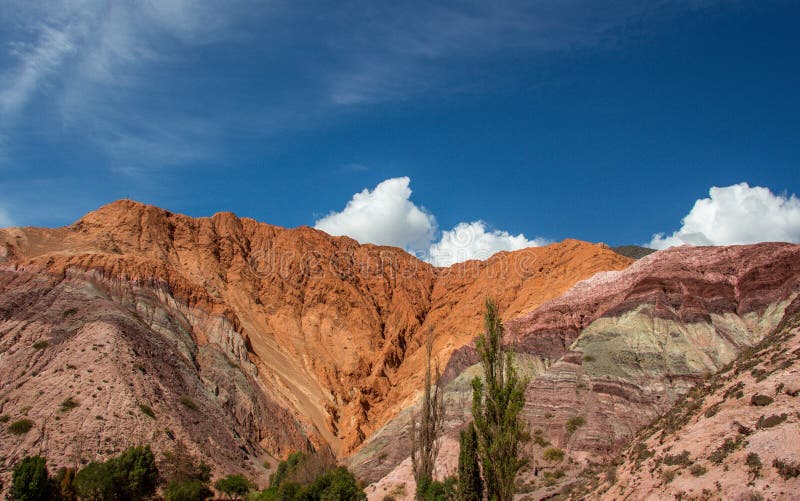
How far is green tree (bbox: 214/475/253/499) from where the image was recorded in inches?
2012

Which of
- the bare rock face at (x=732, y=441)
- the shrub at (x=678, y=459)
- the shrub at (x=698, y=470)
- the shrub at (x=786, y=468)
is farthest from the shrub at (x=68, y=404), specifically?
the shrub at (x=786, y=468)

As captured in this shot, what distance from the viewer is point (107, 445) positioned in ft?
163

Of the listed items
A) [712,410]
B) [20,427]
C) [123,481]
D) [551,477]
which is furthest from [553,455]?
[20,427]

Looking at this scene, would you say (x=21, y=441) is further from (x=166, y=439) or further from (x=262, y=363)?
(x=262, y=363)

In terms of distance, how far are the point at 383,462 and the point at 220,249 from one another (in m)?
56.9

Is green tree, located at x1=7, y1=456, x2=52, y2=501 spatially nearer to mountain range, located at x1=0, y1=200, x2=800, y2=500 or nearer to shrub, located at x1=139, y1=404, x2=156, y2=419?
mountain range, located at x1=0, y1=200, x2=800, y2=500

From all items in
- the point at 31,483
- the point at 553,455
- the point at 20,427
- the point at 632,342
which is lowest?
the point at 553,455

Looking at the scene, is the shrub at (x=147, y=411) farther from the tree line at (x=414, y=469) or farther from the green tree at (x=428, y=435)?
the green tree at (x=428, y=435)

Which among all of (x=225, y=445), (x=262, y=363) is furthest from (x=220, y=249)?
(x=225, y=445)

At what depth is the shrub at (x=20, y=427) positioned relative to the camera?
47.4 metres

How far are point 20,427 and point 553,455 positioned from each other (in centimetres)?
4136

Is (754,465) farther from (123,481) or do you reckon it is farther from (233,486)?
(233,486)

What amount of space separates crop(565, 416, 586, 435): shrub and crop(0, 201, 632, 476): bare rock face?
30.4m

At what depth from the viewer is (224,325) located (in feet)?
265
